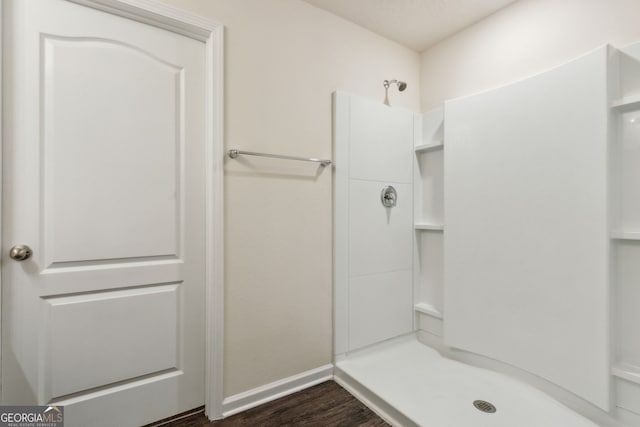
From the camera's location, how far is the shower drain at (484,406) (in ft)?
4.68

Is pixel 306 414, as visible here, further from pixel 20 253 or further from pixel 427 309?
pixel 20 253

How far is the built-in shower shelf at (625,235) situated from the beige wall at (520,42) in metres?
0.89

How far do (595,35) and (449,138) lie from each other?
0.80 meters

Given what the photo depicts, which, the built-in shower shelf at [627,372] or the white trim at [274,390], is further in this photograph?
the white trim at [274,390]

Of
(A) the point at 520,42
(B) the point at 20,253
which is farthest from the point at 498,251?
(B) the point at 20,253

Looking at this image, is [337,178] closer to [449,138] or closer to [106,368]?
[449,138]

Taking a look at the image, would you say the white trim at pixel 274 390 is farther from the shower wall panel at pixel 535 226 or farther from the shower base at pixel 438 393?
the shower wall panel at pixel 535 226

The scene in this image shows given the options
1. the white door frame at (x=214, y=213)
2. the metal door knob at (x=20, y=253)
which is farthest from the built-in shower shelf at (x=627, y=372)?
the metal door knob at (x=20, y=253)

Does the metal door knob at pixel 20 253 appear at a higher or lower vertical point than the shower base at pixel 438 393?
higher

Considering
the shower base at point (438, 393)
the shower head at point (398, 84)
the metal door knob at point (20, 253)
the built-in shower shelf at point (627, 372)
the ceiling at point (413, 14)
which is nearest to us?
the metal door knob at point (20, 253)

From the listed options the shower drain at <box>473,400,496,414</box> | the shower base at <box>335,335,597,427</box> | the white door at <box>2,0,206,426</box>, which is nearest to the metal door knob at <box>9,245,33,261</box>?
the white door at <box>2,0,206,426</box>

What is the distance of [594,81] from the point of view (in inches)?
51.9

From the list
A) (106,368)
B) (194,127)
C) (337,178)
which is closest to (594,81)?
(337,178)

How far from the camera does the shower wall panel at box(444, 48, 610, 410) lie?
4.33 ft
